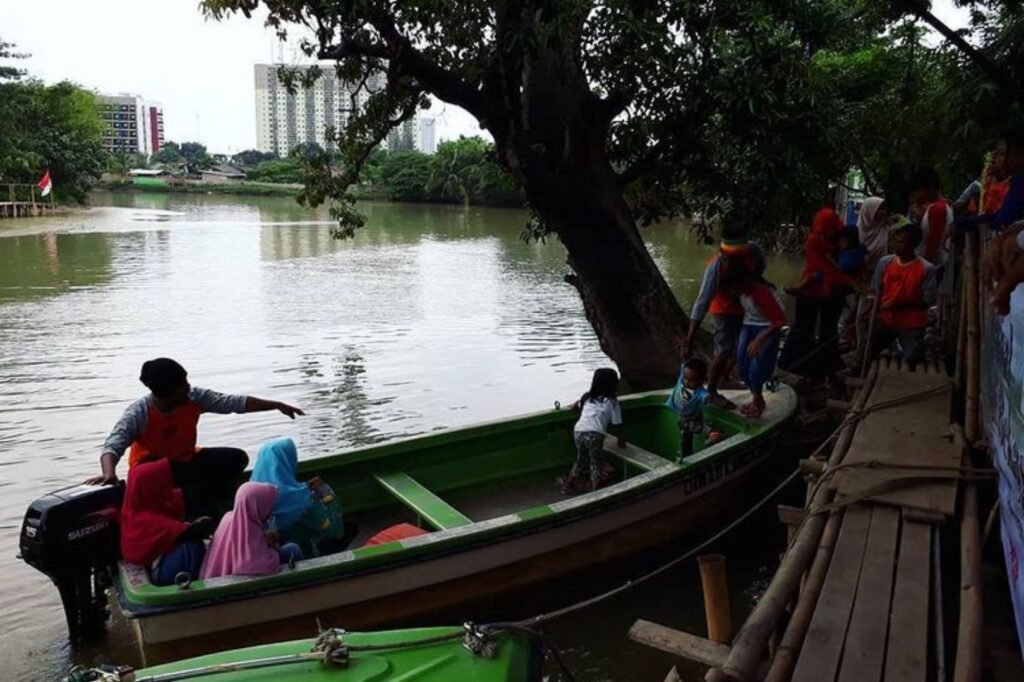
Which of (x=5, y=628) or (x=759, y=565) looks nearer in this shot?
(x=5, y=628)

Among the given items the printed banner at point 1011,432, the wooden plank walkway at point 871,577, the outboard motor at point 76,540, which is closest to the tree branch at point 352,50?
the outboard motor at point 76,540

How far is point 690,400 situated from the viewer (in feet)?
20.2

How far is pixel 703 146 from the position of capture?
820 cm

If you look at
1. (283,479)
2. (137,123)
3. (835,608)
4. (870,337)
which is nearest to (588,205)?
(870,337)

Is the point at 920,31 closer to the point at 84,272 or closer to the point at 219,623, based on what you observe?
the point at 219,623

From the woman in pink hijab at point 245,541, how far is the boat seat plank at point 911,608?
113 inches

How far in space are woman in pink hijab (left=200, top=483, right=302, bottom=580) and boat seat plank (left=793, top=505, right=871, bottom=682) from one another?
2594 millimetres

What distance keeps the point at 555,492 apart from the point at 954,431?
2776mm

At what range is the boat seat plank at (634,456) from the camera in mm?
5980

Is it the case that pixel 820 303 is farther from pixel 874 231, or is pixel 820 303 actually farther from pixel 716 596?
pixel 716 596

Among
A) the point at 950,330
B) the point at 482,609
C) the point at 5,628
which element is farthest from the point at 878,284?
the point at 5,628

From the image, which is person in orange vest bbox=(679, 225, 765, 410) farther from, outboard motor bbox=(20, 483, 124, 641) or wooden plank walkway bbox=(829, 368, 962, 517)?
outboard motor bbox=(20, 483, 124, 641)

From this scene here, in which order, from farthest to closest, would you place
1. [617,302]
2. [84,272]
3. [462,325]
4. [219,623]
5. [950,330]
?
1. [84,272]
2. [462,325]
3. [617,302]
4. [950,330]
5. [219,623]

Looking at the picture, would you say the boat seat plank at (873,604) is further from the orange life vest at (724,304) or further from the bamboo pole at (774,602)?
the orange life vest at (724,304)
